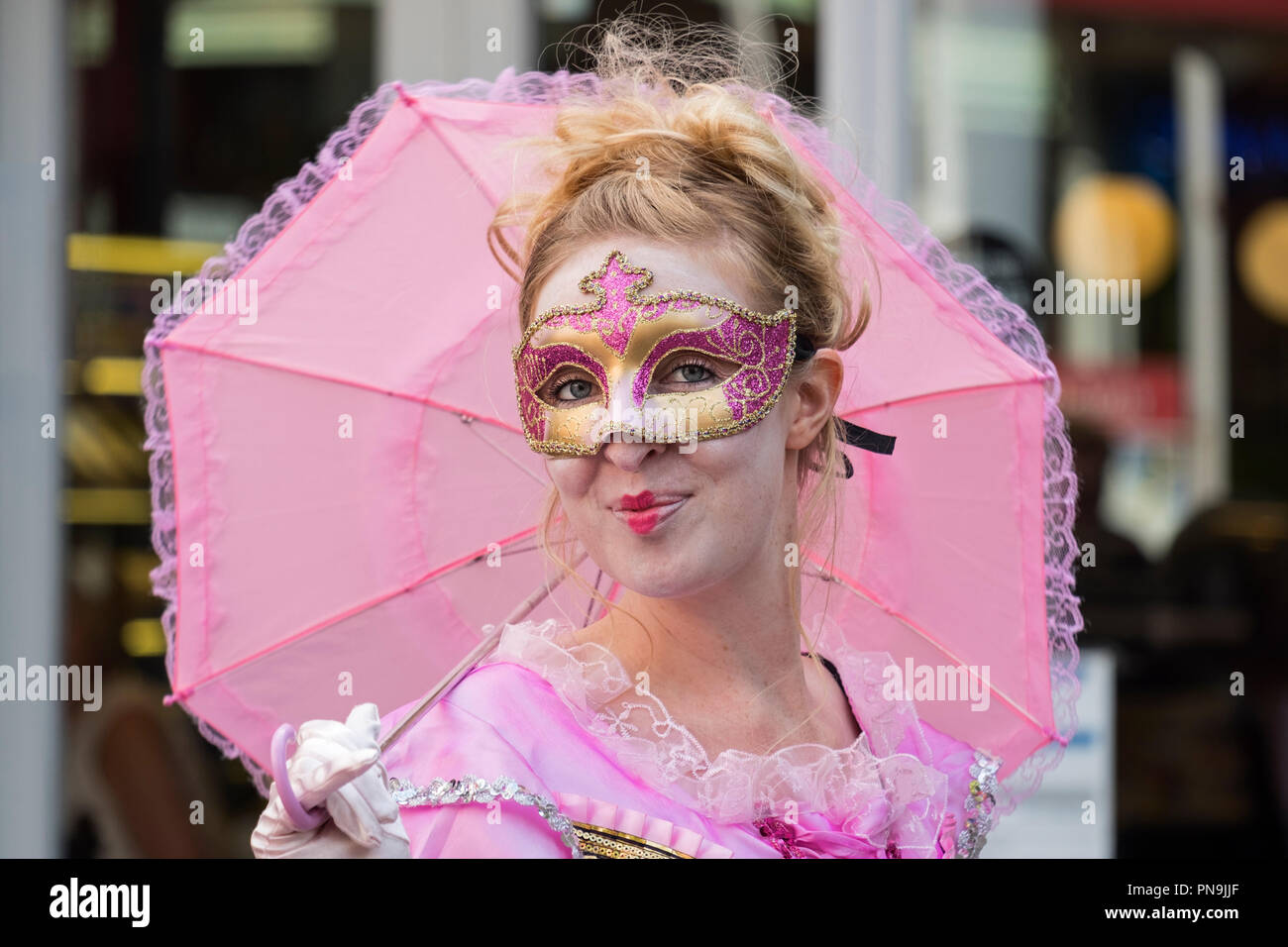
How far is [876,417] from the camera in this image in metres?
1.89

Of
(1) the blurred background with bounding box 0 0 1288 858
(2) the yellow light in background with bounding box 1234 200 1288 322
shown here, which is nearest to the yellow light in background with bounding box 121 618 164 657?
(1) the blurred background with bounding box 0 0 1288 858

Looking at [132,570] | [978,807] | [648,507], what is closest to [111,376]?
[132,570]

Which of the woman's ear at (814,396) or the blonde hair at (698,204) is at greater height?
the blonde hair at (698,204)

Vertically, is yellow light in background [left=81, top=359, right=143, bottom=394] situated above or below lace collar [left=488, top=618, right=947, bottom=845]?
above

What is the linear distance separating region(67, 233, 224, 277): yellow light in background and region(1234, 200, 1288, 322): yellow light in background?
2.90 metres

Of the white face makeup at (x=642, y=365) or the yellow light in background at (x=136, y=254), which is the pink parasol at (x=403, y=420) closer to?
the white face makeup at (x=642, y=365)

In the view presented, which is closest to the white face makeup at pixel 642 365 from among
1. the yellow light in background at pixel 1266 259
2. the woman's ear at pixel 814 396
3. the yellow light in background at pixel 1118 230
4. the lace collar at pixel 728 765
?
the woman's ear at pixel 814 396

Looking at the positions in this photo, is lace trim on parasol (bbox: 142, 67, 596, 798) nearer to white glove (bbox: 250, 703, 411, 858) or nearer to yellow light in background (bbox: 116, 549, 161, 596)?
white glove (bbox: 250, 703, 411, 858)

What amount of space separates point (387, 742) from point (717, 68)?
0.98m

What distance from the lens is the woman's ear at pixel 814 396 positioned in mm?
1691

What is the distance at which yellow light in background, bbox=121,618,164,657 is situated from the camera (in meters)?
3.36

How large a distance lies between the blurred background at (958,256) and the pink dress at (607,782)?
117 centimetres

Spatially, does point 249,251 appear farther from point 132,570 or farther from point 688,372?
point 132,570
